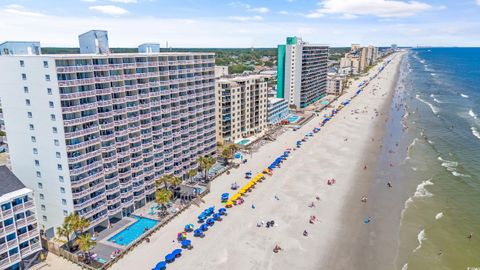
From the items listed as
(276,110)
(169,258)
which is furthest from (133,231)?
(276,110)

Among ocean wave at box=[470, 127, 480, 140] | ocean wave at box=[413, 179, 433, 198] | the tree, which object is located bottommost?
ocean wave at box=[413, 179, 433, 198]

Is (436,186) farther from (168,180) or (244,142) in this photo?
(168,180)

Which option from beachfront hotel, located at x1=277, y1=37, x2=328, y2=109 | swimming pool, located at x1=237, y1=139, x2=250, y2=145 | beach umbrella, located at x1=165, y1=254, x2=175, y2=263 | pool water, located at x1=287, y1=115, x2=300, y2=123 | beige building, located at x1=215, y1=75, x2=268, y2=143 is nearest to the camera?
beach umbrella, located at x1=165, y1=254, x2=175, y2=263

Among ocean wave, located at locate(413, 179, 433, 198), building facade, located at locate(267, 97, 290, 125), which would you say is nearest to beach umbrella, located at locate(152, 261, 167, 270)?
ocean wave, located at locate(413, 179, 433, 198)

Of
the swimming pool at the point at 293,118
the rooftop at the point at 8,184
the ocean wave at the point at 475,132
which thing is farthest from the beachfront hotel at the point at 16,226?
the ocean wave at the point at 475,132

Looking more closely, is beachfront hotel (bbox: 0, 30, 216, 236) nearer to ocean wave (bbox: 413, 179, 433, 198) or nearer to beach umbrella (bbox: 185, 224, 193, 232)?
beach umbrella (bbox: 185, 224, 193, 232)

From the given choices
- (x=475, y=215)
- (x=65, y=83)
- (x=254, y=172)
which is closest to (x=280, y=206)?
(x=254, y=172)

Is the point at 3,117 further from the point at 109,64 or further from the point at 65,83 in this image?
the point at 109,64

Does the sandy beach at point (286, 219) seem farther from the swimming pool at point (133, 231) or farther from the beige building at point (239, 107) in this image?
the beige building at point (239, 107)
